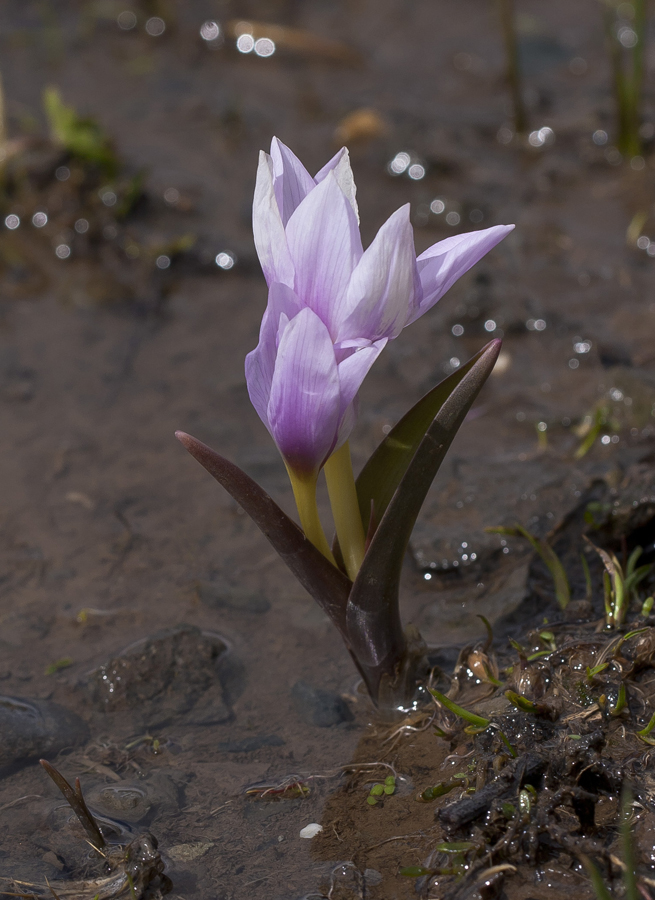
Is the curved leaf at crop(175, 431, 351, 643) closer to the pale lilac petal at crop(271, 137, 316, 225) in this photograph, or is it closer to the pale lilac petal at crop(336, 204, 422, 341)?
the pale lilac petal at crop(336, 204, 422, 341)

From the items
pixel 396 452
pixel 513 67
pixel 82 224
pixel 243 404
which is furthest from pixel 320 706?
pixel 513 67

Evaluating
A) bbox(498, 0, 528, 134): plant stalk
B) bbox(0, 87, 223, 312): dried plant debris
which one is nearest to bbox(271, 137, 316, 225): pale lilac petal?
bbox(0, 87, 223, 312): dried plant debris

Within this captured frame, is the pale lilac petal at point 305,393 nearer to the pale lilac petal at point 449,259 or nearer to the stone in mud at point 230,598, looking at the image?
the pale lilac petal at point 449,259

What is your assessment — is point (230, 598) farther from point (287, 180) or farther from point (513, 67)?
point (513, 67)

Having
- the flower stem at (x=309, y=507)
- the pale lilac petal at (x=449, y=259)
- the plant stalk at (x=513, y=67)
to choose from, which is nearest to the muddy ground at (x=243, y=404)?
the plant stalk at (x=513, y=67)

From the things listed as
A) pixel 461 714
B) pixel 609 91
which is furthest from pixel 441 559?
pixel 609 91

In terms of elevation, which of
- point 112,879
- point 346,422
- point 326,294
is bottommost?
point 112,879
